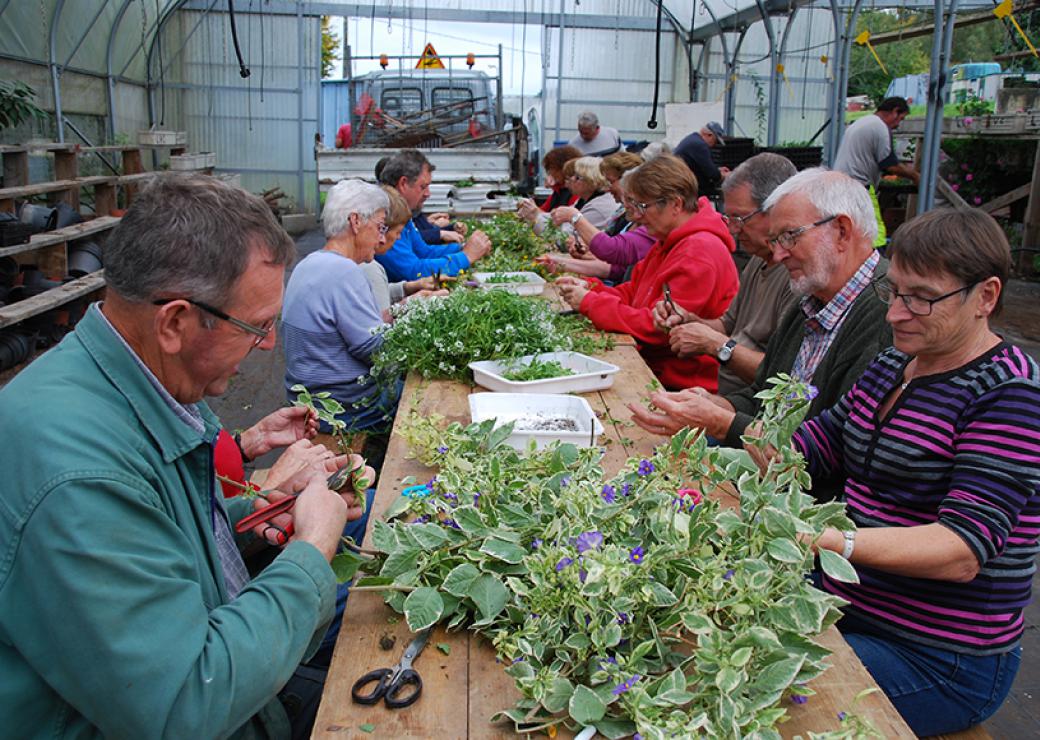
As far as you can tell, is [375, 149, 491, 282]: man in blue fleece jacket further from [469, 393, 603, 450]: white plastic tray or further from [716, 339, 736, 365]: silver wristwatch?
[469, 393, 603, 450]: white plastic tray

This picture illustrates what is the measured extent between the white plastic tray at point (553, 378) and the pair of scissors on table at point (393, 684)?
1.48 meters

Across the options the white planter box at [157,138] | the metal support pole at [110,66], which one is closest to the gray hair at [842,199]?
the white planter box at [157,138]

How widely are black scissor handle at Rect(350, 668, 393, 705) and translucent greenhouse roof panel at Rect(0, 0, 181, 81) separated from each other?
10.9 metres

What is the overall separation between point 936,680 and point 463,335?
1877 mm

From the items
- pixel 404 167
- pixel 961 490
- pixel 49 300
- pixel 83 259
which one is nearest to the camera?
pixel 961 490

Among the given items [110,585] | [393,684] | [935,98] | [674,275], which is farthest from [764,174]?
[935,98]

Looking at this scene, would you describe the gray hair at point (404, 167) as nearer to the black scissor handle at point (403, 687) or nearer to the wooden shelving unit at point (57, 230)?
the wooden shelving unit at point (57, 230)

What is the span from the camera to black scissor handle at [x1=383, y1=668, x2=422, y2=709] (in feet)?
4.46

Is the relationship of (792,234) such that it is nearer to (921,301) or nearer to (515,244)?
(921,301)

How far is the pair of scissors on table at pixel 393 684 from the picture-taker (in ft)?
4.48

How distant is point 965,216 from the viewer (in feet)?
6.42

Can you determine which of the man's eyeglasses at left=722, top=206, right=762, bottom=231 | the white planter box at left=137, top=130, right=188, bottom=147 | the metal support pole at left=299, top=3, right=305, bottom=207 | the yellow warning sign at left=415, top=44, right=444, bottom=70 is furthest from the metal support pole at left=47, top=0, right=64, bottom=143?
the man's eyeglasses at left=722, top=206, right=762, bottom=231

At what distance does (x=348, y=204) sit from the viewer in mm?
4195

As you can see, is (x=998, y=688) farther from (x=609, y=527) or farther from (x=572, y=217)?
(x=572, y=217)
